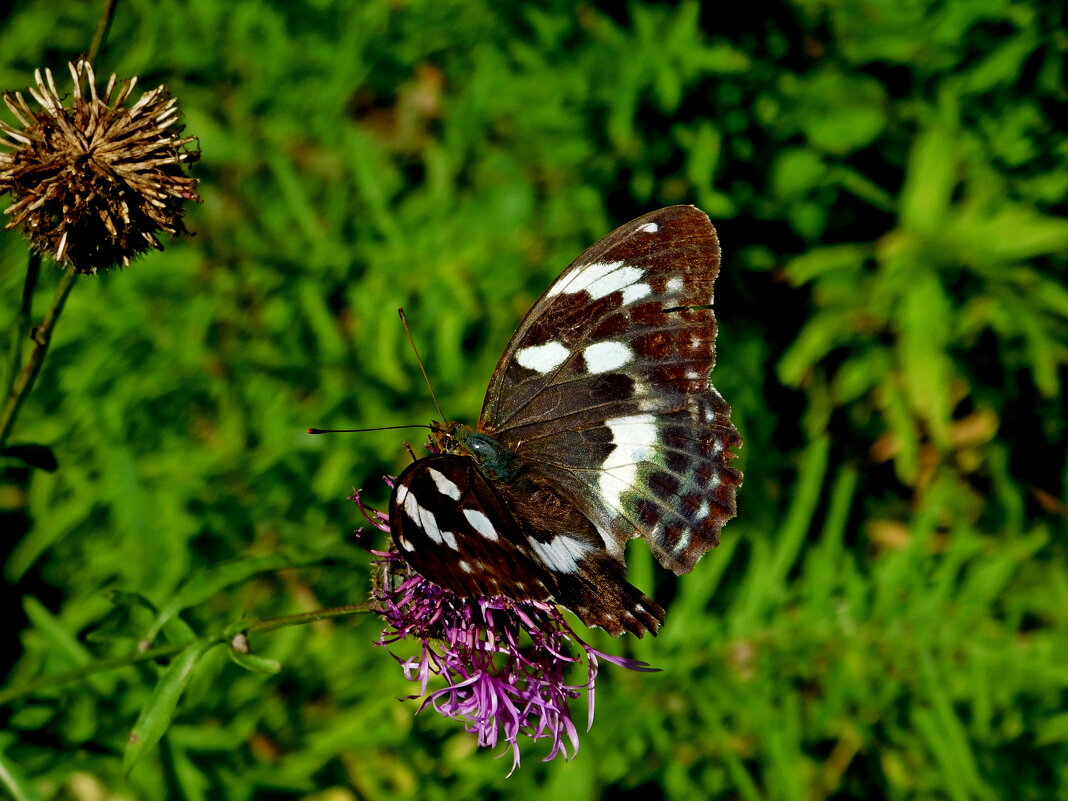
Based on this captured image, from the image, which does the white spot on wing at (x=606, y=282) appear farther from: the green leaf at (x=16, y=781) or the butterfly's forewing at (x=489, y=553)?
the green leaf at (x=16, y=781)

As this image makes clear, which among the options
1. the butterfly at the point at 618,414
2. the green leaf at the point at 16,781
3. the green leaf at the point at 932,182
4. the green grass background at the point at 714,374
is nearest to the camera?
the green leaf at the point at 16,781

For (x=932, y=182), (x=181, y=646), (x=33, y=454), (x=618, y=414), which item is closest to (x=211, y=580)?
(x=181, y=646)

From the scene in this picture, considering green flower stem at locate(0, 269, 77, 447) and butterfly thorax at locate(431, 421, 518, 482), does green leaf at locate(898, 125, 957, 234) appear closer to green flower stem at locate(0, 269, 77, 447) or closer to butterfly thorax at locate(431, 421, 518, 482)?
butterfly thorax at locate(431, 421, 518, 482)

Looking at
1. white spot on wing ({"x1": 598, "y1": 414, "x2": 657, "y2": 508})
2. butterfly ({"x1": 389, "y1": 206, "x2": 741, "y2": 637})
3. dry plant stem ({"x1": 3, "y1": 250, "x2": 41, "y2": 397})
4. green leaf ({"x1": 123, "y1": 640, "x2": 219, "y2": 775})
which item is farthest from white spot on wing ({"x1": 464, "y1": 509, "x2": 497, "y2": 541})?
dry plant stem ({"x1": 3, "y1": 250, "x2": 41, "y2": 397})

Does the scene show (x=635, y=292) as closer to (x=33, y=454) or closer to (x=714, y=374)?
(x=714, y=374)

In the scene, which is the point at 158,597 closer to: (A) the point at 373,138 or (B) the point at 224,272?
(B) the point at 224,272

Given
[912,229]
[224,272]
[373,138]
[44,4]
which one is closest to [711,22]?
[912,229]

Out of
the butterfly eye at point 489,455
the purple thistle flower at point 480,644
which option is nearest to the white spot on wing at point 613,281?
the butterfly eye at point 489,455
